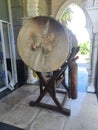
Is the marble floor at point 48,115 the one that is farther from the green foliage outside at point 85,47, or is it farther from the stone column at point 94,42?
the green foliage outside at point 85,47

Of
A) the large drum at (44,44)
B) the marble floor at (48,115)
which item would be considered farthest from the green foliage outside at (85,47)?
the large drum at (44,44)

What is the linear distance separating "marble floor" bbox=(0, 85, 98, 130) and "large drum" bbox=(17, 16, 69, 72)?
0.82 meters

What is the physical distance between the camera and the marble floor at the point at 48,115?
2.11 m

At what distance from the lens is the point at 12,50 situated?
3707mm

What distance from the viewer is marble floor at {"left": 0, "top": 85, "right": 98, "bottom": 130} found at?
6.93 ft

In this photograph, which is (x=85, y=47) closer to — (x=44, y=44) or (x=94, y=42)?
A: (x=94, y=42)

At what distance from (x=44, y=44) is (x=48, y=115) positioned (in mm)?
1230

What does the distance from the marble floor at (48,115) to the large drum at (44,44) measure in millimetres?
819

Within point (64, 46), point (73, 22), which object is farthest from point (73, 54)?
point (73, 22)

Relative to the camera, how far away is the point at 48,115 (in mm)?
2391

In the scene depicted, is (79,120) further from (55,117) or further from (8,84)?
(8,84)

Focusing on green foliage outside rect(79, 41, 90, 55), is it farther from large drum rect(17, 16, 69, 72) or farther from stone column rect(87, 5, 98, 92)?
large drum rect(17, 16, 69, 72)

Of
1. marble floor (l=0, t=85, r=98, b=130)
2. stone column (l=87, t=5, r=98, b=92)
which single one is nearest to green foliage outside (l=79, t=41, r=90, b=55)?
stone column (l=87, t=5, r=98, b=92)

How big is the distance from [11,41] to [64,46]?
199cm
